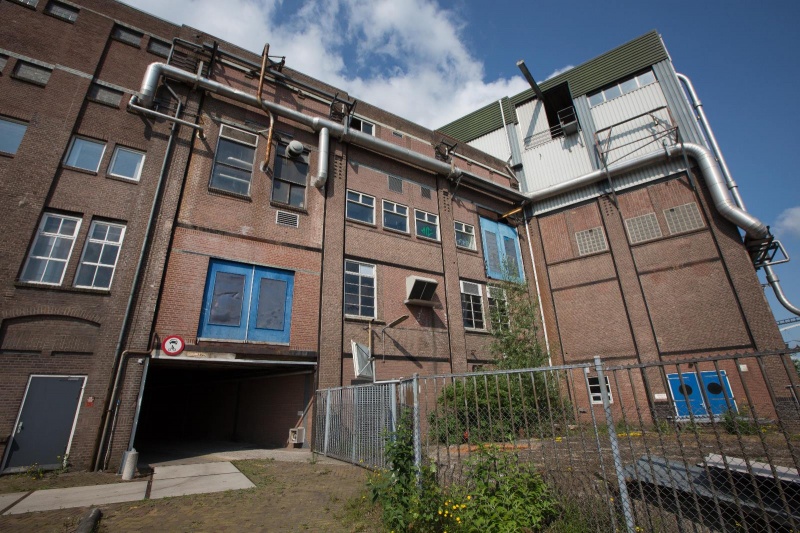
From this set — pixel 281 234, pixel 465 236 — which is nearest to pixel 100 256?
pixel 281 234

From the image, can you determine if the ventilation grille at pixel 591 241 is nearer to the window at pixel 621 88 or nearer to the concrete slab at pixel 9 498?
the window at pixel 621 88

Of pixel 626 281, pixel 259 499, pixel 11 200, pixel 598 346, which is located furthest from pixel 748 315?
pixel 11 200

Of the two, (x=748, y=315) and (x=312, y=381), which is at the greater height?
(x=748, y=315)

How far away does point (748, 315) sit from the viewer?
15344 millimetres

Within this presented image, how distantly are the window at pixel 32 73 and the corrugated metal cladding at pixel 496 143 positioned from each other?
69.5 feet

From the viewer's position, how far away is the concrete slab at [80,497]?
20.2ft

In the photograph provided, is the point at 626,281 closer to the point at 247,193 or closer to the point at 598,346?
the point at 598,346

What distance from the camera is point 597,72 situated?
21.6 metres

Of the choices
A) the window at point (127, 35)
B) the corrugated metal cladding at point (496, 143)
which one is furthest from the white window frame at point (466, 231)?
the window at point (127, 35)

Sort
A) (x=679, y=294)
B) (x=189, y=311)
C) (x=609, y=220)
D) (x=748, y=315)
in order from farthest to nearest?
1. (x=609, y=220)
2. (x=679, y=294)
3. (x=748, y=315)
4. (x=189, y=311)

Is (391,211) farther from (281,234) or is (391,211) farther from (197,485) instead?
(197,485)

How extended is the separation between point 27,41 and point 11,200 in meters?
5.86

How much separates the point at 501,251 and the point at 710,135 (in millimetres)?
11265

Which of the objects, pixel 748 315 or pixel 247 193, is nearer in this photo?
pixel 247 193
